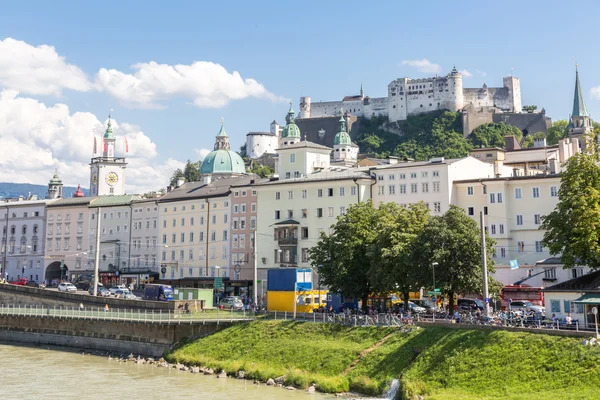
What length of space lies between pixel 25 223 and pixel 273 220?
56.9 m

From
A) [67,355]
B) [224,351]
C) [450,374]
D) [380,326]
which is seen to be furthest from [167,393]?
[67,355]

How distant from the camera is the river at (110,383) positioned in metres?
46.4

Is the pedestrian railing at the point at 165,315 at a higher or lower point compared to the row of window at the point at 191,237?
lower

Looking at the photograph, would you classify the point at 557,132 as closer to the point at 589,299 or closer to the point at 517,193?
the point at 517,193

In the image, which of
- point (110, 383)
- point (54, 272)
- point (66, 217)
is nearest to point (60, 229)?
point (66, 217)

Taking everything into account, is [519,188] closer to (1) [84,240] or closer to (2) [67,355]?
(2) [67,355]

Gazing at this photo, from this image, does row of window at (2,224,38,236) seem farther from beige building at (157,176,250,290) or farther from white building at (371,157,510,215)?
white building at (371,157,510,215)

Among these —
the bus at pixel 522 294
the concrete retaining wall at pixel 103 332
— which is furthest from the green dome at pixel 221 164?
the bus at pixel 522 294

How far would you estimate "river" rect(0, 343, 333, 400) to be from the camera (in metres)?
46.4

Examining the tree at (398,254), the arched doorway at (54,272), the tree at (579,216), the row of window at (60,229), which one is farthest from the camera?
the arched doorway at (54,272)

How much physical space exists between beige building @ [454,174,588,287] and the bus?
3.83 m

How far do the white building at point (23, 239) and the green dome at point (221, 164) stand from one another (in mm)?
31346

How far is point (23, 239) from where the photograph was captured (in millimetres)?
127938

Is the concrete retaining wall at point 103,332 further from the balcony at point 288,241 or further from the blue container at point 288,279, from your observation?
the balcony at point 288,241
